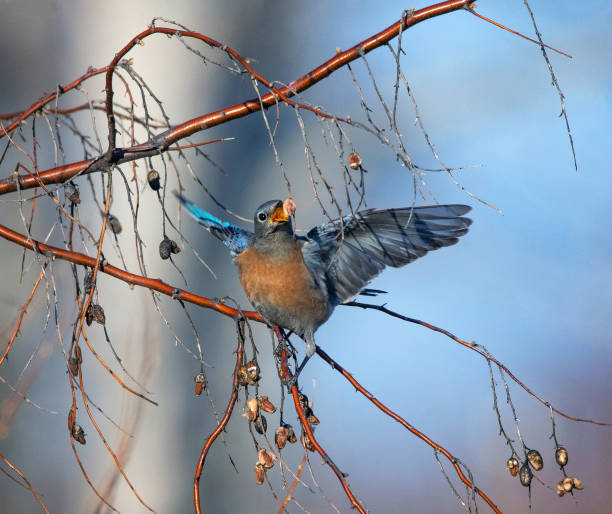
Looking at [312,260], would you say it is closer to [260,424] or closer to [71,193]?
[260,424]

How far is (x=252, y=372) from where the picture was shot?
1.65m

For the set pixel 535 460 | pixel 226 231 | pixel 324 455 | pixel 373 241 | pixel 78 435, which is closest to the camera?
pixel 324 455

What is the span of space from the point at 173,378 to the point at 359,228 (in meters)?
2.11

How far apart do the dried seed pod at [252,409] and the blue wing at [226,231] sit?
1.01 meters

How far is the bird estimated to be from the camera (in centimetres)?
230

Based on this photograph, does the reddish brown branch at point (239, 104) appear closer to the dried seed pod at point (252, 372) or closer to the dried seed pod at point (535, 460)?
the dried seed pod at point (252, 372)

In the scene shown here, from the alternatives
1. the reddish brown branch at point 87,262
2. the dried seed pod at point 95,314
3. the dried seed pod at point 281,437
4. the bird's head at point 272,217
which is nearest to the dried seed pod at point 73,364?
the dried seed pod at point 95,314

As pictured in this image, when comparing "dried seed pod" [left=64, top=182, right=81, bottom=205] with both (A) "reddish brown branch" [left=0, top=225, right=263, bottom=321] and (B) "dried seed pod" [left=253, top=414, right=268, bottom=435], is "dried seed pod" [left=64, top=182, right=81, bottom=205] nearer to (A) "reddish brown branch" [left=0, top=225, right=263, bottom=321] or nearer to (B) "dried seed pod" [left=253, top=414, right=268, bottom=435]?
(A) "reddish brown branch" [left=0, top=225, right=263, bottom=321]

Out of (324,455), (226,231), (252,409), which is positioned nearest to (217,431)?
(252,409)

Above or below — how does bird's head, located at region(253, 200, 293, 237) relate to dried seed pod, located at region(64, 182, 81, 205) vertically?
above

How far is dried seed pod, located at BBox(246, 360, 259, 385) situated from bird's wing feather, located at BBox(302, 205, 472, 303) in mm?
621

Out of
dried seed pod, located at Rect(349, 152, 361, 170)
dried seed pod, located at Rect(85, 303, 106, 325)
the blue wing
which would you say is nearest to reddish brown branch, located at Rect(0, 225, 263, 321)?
dried seed pod, located at Rect(85, 303, 106, 325)

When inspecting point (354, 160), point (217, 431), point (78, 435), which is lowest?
point (78, 435)

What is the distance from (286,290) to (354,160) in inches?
38.6
